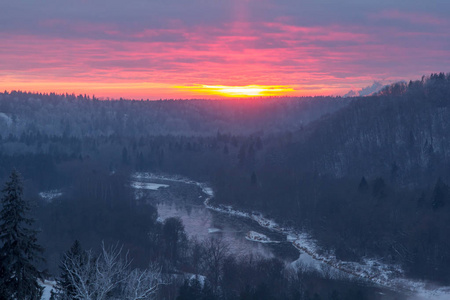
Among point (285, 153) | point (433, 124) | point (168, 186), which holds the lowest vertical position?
point (168, 186)

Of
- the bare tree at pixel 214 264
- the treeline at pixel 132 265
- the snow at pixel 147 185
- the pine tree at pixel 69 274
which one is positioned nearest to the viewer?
the treeline at pixel 132 265

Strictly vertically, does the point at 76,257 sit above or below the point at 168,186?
above

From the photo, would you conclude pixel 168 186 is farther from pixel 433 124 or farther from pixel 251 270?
pixel 251 270

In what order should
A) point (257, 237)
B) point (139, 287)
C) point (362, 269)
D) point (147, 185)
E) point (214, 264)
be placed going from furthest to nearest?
1. point (147, 185)
2. point (257, 237)
3. point (362, 269)
4. point (214, 264)
5. point (139, 287)

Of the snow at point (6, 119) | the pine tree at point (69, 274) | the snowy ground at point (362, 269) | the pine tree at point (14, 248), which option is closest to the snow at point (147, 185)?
the snowy ground at point (362, 269)

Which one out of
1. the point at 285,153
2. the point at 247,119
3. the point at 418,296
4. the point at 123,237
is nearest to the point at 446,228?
the point at 418,296

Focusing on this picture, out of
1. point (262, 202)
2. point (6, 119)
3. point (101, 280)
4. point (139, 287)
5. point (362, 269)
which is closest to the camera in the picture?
point (101, 280)

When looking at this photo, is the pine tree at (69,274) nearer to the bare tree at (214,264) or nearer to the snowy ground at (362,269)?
the bare tree at (214,264)

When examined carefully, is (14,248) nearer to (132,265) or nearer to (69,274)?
(69,274)

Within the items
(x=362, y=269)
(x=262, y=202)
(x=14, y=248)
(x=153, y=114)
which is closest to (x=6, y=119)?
(x=153, y=114)
